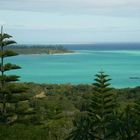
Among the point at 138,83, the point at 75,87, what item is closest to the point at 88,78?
the point at 138,83

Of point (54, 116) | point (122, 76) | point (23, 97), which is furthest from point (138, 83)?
point (23, 97)

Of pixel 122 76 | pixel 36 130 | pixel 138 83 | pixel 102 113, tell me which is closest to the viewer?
pixel 36 130

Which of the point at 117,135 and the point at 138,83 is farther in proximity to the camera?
the point at 138,83

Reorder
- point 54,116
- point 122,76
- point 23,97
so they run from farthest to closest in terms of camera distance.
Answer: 1. point 122,76
2. point 54,116
3. point 23,97

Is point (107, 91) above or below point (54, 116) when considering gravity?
above

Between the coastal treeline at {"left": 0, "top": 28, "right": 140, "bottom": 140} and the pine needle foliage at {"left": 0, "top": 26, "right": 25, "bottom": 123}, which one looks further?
the pine needle foliage at {"left": 0, "top": 26, "right": 25, "bottom": 123}

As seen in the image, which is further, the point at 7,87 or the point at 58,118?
the point at 58,118

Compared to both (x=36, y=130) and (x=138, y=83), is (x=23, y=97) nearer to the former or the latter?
(x=36, y=130)

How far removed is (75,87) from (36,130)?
59476 millimetres

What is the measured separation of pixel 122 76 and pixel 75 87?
35.5 metres

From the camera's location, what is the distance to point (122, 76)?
4321 inches

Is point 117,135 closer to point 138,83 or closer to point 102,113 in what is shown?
point 102,113

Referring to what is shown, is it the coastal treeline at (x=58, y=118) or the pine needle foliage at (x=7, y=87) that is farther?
the pine needle foliage at (x=7, y=87)

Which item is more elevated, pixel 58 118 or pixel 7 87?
pixel 7 87
